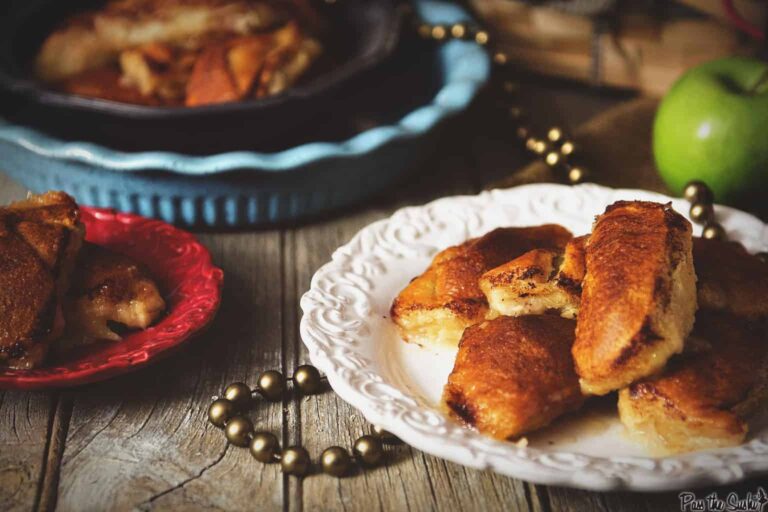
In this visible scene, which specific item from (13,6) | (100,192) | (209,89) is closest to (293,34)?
(209,89)

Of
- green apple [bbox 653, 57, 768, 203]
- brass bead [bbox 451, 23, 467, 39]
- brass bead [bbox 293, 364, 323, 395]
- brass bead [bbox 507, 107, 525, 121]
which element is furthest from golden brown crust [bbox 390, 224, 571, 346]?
brass bead [bbox 451, 23, 467, 39]

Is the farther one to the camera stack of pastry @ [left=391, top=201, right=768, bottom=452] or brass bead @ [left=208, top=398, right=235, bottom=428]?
brass bead @ [left=208, top=398, right=235, bottom=428]

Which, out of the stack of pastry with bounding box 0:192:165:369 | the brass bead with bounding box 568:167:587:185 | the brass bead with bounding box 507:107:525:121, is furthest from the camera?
the brass bead with bounding box 507:107:525:121

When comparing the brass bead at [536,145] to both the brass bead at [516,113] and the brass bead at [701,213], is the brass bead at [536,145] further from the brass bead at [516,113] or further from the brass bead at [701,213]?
the brass bead at [701,213]

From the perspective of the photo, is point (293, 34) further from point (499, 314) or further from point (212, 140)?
point (499, 314)

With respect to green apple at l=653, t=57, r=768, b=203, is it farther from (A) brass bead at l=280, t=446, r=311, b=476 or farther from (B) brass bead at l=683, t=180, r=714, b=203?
(A) brass bead at l=280, t=446, r=311, b=476
